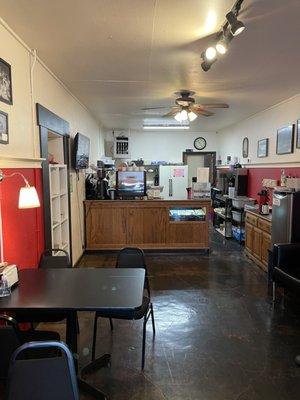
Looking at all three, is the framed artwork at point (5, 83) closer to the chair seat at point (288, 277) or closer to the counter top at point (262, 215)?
the chair seat at point (288, 277)

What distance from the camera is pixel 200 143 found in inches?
370

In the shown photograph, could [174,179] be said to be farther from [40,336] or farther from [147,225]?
[40,336]

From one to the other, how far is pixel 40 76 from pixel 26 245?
1.85 m

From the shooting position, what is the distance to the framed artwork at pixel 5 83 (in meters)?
2.41

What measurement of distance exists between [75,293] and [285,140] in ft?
14.2

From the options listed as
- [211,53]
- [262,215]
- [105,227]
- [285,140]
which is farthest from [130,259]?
[285,140]

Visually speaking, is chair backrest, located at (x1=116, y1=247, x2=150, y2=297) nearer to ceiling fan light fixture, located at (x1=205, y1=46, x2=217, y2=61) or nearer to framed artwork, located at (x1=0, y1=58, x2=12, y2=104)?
framed artwork, located at (x1=0, y1=58, x2=12, y2=104)

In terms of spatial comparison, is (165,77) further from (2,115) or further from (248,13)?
(2,115)

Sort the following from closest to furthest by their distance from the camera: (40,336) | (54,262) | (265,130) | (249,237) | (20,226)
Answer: (40,336) < (20,226) < (54,262) < (249,237) < (265,130)

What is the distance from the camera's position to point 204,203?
5.66m

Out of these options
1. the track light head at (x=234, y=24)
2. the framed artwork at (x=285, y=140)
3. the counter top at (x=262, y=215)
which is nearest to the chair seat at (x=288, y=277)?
the counter top at (x=262, y=215)

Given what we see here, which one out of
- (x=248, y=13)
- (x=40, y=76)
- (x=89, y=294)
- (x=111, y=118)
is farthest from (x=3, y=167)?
(x=111, y=118)

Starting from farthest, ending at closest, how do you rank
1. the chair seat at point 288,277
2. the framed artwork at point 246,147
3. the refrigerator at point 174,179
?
1. the refrigerator at point 174,179
2. the framed artwork at point 246,147
3. the chair seat at point 288,277

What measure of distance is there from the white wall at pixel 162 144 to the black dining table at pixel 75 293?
697 cm
